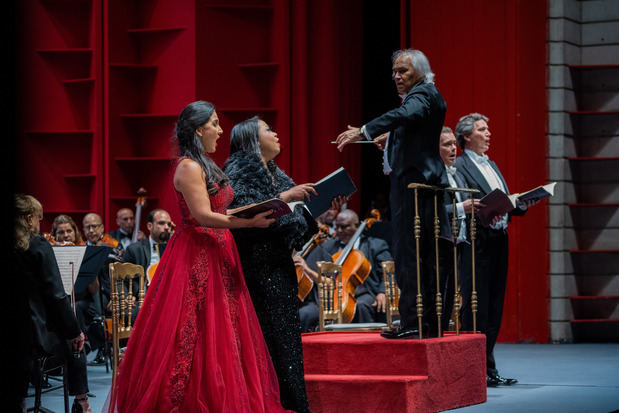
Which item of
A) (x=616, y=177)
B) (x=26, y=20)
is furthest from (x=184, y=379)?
(x=26, y=20)

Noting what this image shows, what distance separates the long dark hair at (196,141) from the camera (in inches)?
131

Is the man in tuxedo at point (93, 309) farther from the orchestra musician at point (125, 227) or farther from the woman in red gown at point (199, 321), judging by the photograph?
the woman in red gown at point (199, 321)

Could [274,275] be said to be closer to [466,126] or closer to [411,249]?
[411,249]

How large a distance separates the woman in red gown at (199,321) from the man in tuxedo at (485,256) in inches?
72.4

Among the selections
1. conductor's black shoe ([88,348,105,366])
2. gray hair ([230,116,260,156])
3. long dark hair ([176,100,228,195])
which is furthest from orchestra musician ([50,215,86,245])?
Answer: long dark hair ([176,100,228,195])

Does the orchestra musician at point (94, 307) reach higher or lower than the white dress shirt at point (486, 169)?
lower

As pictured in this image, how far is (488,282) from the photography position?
15.9 feet

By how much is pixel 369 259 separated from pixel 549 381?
1842 mm

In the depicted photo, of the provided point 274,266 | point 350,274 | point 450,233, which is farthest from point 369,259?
point 274,266

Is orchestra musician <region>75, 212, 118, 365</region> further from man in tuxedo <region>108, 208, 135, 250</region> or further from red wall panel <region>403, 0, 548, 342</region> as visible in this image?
red wall panel <region>403, 0, 548, 342</region>

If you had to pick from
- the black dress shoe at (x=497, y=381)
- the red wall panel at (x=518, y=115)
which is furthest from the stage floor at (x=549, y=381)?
the red wall panel at (x=518, y=115)

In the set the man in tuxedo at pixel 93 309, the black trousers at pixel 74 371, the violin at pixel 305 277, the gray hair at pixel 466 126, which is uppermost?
the gray hair at pixel 466 126

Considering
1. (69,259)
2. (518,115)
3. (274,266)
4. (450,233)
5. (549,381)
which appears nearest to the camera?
(274,266)

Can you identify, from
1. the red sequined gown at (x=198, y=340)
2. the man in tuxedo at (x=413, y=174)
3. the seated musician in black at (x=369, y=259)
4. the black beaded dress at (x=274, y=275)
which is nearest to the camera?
the red sequined gown at (x=198, y=340)
